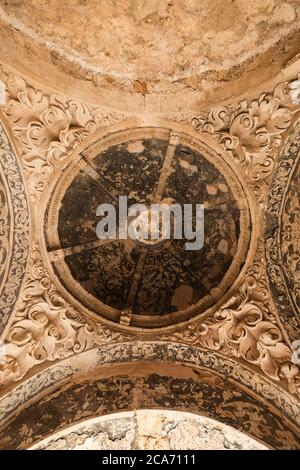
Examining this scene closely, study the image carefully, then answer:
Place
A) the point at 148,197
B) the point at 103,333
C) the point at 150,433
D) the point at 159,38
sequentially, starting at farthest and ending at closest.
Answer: the point at 148,197, the point at 159,38, the point at 103,333, the point at 150,433

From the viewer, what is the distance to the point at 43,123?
542 cm

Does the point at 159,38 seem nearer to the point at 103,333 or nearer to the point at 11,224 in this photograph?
the point at 11,224

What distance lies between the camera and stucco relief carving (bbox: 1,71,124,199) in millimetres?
5285

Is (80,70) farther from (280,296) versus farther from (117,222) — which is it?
(280,296)

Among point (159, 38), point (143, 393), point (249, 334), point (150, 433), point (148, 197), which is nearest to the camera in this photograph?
point (150, 433)

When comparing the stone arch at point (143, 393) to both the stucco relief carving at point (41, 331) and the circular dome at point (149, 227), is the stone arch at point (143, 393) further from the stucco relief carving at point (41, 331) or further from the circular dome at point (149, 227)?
the circular dome at point (149, 227)

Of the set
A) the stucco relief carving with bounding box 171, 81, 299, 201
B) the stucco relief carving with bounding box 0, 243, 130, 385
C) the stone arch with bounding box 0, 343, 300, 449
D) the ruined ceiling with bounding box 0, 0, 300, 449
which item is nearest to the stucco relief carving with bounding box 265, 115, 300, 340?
the ruined ceiling with bounding box 0, 0, 300, 449

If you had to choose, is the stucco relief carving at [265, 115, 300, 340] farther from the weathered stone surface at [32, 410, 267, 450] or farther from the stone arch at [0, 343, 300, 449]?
the weathered stone surface at [32, 410, 267, 450]

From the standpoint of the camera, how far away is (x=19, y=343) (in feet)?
16.5

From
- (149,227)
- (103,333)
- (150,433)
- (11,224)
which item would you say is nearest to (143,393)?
(150,433)

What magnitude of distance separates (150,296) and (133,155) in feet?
5.85

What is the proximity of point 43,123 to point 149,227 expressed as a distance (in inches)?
72.2

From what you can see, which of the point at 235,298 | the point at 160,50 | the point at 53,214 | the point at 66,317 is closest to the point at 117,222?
the point at 53,214

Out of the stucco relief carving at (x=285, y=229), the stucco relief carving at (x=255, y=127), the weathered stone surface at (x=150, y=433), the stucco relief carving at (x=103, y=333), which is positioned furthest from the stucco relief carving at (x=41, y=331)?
the stucco relief carving at (x=255, y=127)
